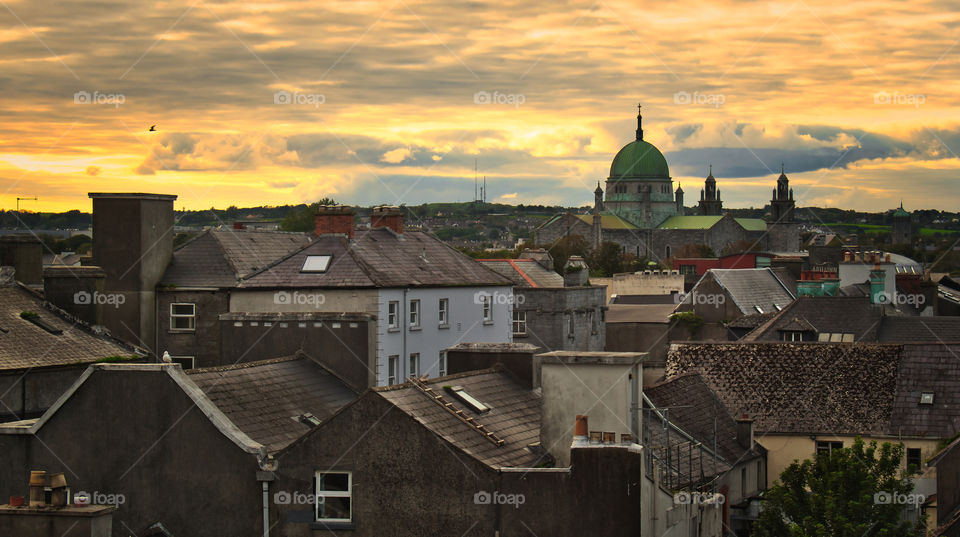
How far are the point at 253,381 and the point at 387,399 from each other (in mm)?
6968

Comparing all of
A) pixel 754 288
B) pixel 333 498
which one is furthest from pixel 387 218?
pixel 754 288

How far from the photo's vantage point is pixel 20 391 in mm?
33000

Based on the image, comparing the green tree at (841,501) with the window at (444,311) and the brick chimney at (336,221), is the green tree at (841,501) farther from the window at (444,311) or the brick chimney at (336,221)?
the brick chimney at (336,221)

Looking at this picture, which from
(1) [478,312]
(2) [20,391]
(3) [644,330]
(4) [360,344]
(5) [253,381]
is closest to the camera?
(5) [253,381]

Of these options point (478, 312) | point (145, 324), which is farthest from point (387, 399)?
point (478, 312)

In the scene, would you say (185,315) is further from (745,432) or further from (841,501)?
(841,501)

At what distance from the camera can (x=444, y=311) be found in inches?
1864

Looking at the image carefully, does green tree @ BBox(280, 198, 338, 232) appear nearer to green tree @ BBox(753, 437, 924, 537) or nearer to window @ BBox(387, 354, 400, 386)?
window @ BBox(387, 354, 400, 386)

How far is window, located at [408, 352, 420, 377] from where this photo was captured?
43.5 meters

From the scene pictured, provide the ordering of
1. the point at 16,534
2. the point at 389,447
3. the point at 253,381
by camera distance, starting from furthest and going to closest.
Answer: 1. the point at 253,381
2. the point at 389,447
3. the point at 16,534

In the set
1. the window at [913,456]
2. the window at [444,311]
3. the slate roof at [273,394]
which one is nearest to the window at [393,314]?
the window at [444,311]

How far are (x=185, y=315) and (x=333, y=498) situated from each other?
23583 mm

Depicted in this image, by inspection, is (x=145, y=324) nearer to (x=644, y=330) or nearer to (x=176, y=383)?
(x=176, y=383)

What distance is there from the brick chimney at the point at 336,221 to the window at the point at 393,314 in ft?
12.9
